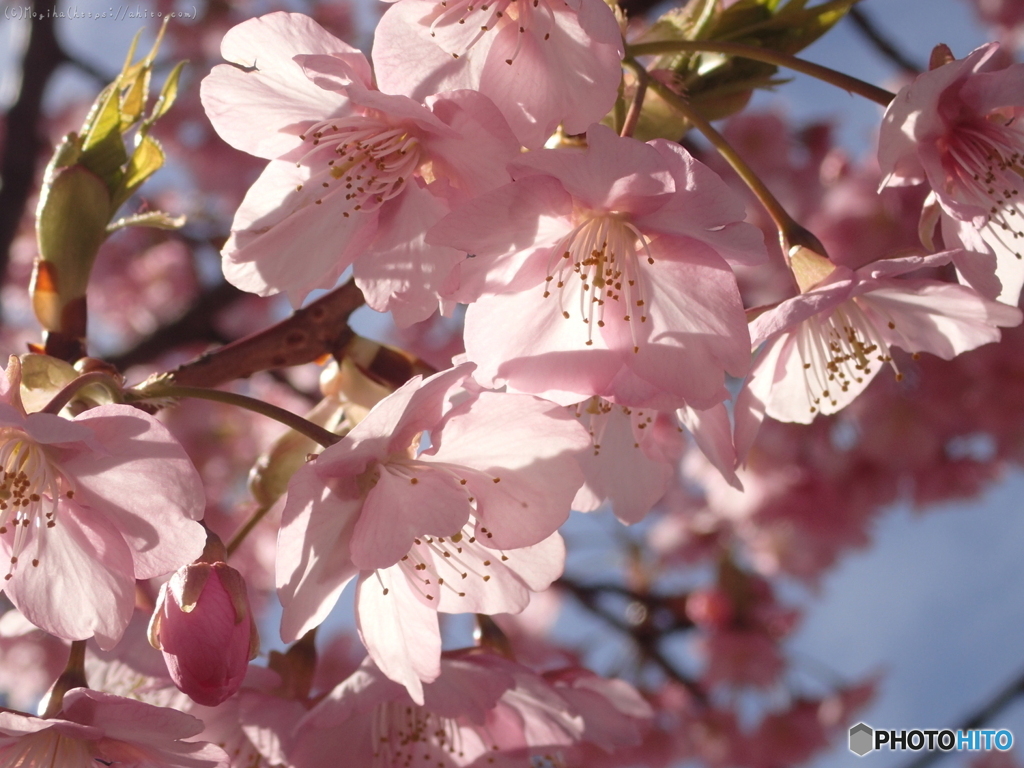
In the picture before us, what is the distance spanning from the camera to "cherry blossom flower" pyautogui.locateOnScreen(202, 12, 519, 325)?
961 mm

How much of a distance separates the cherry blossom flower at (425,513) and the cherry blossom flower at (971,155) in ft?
1.43

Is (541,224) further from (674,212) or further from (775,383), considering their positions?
(775,383)

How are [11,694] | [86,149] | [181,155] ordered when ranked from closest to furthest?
[86,149] → [11,694] → [181,155]

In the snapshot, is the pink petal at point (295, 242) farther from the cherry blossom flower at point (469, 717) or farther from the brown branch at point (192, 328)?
the brown branch at point (192, 328)

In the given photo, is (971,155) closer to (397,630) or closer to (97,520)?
(397,630)

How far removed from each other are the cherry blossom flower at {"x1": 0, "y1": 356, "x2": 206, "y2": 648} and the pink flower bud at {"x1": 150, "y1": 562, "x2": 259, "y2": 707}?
0.08 ft

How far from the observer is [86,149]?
3.84 feet

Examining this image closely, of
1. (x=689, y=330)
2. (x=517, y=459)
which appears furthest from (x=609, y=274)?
(x=517, y=459)

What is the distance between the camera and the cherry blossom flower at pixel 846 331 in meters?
0.92

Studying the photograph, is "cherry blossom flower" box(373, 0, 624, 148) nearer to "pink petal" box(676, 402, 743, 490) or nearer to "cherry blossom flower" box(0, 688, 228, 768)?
"pink petal" box(676, 402, 743, 490)

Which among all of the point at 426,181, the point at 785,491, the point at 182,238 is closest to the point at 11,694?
the point at 182,238

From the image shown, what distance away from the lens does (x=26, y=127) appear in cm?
282

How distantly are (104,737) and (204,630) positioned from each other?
0.17m

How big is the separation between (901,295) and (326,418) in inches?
27.9
